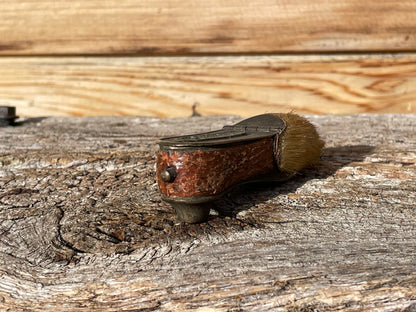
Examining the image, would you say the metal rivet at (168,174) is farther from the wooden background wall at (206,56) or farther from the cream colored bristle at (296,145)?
the wooden background wall at (206,56)

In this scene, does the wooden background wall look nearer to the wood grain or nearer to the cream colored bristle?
the wood grain

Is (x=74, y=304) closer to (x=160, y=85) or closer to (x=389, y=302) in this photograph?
(x=389, y=302)

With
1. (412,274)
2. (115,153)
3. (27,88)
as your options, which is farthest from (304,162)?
(27,88)

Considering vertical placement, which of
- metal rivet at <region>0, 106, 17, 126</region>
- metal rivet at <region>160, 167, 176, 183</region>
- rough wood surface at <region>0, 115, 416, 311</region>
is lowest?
rough wood surface at <region>0, 115, 416, 311</region>

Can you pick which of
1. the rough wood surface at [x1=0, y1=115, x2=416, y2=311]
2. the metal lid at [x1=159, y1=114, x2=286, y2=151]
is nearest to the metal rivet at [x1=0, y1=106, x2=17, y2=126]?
the rough wood surface at [x1=0, y1=115, x2=416, y2=311]

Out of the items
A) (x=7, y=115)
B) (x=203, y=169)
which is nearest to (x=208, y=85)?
(x=7, y=115)

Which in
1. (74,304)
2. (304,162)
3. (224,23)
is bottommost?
(74,304)

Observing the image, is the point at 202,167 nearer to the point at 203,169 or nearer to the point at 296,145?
the point at 203,169

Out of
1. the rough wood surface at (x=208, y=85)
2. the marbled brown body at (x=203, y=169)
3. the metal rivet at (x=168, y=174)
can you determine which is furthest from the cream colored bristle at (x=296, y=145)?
the rough wood surface at (x=208, y=85)
